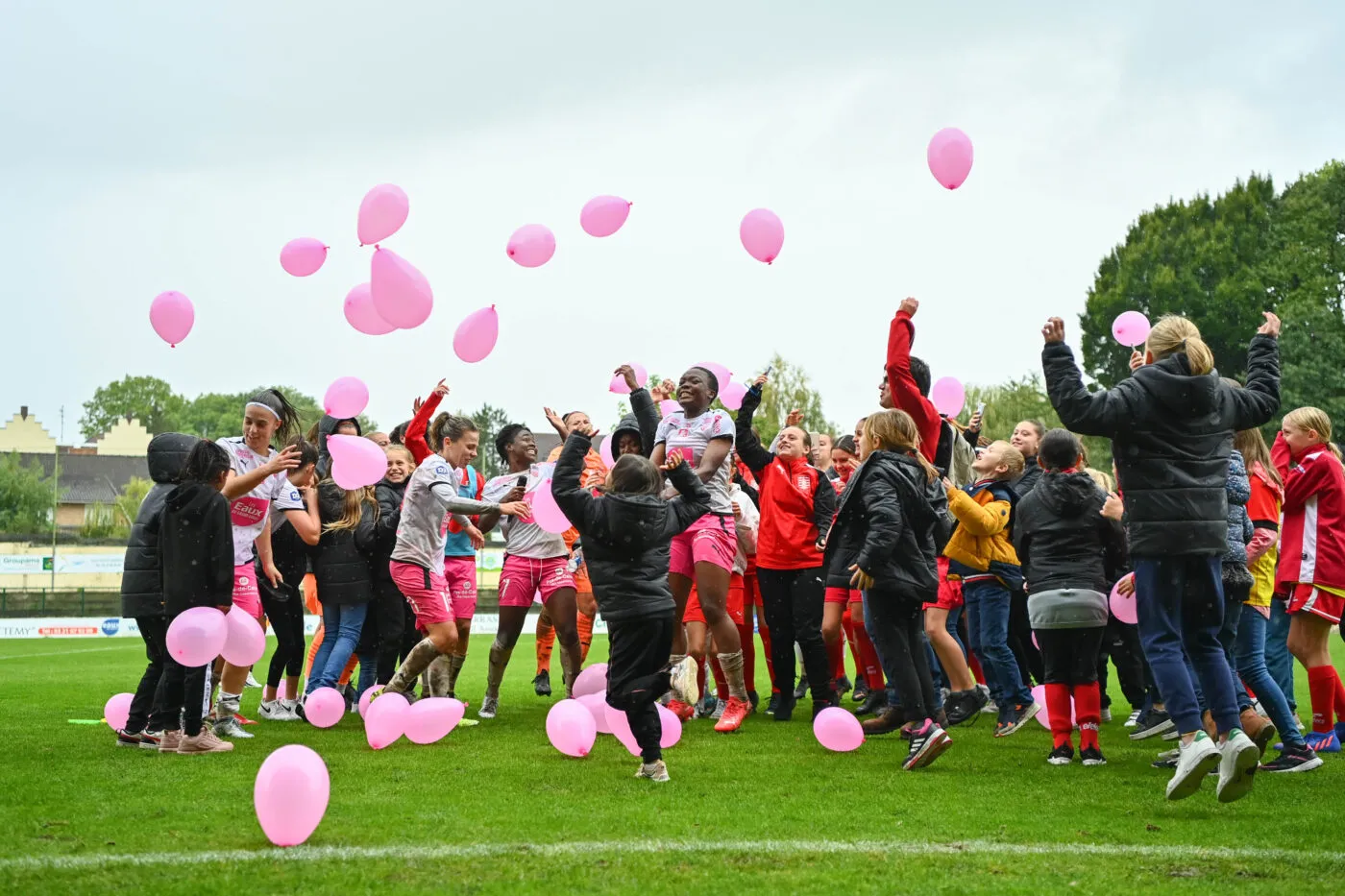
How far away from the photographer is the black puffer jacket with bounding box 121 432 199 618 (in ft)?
22.3

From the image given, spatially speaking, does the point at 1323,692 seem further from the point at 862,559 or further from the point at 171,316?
the point at 171,316

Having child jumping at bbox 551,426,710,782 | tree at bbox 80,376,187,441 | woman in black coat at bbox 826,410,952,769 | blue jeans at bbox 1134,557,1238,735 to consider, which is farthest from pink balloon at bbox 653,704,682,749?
tree at bbox 80,376,187,441

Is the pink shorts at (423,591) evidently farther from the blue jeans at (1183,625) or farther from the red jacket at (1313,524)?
the red jacket at (1313,524)

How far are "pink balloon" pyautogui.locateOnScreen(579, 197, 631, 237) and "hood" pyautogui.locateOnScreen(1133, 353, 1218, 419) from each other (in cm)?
426

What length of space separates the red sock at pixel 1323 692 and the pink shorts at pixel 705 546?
11.2 feet

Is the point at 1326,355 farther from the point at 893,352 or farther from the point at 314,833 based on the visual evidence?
the point at 314,833

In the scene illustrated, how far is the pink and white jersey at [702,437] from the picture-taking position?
26.3 feet

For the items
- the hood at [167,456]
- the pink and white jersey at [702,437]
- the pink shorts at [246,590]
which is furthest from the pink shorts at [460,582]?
the hood at [167,456]

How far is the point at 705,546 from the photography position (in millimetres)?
7980

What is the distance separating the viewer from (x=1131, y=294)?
1948 inches

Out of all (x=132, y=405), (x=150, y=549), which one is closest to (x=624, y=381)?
(x=150, y=549)

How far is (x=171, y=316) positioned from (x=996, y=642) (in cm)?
569

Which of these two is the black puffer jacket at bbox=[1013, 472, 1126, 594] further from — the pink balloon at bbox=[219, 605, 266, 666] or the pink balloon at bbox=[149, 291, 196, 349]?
the pink balloon at bbox=[149, 291, 196, 349]

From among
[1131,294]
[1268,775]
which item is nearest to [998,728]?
[1268,775]
